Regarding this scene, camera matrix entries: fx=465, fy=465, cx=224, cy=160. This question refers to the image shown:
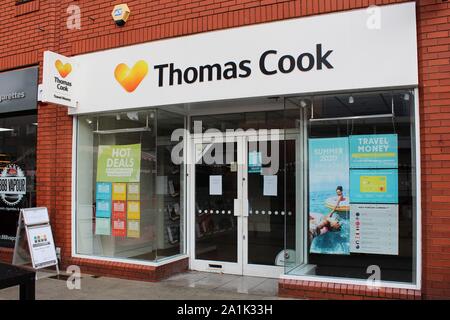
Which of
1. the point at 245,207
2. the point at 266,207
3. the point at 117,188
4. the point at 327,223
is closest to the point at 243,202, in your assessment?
the point at 245,207

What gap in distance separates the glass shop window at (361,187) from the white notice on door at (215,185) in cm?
183

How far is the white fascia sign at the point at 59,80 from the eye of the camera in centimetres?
720

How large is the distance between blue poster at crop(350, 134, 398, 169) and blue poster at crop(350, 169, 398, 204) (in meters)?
0.08

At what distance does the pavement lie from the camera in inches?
242

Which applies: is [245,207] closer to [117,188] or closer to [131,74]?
[117,188]

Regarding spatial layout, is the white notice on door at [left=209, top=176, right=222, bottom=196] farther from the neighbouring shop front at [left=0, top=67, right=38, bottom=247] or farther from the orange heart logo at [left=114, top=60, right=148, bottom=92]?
the neighbouring shop front at [left=0, top=67, right=38, bottom=247]

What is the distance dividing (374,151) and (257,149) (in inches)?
82.0

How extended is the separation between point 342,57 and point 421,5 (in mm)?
1046

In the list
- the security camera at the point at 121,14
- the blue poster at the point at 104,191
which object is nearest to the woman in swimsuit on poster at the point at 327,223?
the blue poster at the point at 104,191

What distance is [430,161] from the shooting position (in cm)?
532

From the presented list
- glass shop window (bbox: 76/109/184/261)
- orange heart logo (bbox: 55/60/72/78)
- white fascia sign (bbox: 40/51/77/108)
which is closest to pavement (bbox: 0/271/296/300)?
glass shop window (bbox: 76/109/184/261)

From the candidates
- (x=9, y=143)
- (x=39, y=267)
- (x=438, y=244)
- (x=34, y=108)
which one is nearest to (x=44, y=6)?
(x=34, y=108)

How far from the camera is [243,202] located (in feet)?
24.4

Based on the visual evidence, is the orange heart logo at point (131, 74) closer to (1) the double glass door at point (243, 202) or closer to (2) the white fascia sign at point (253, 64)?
(2) the white fascia sign at point (253, 64)
